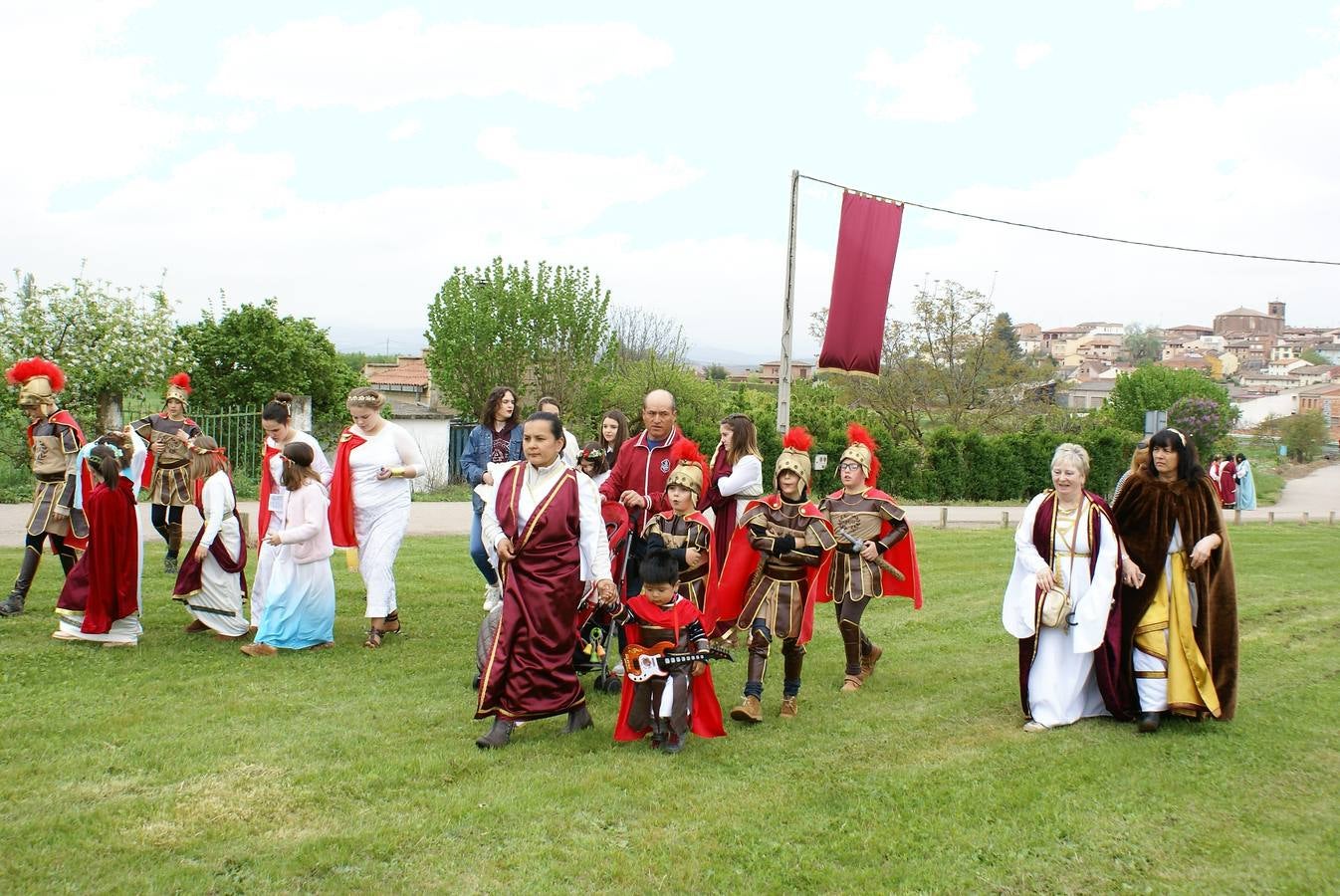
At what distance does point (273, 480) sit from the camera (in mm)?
8016

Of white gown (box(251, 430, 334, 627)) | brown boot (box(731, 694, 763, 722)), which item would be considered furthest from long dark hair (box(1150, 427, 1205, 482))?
white gown (box(251, 430, 334, 627))

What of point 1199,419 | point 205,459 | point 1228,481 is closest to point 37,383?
point 205,459

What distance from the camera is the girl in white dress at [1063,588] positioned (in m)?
6.27

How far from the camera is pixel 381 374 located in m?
41.6

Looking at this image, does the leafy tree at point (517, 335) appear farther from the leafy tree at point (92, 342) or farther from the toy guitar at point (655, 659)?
the toy guitar at point (655, 659)

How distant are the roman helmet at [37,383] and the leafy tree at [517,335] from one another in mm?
16676

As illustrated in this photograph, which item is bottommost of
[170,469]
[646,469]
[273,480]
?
[170,469]

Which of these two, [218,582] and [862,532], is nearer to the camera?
[862,532]

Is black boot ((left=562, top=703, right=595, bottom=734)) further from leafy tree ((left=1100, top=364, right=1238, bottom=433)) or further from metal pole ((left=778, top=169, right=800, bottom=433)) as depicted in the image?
leafy tree ((left=1100, top=364, right=1238, bottom=433))

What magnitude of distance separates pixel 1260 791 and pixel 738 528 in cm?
316

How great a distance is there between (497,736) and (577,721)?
1.78ft

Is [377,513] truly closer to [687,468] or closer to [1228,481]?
[687,468]

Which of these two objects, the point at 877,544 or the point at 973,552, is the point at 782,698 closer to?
the point at 877,544

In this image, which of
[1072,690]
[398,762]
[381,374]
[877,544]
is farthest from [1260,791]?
[381,374]
